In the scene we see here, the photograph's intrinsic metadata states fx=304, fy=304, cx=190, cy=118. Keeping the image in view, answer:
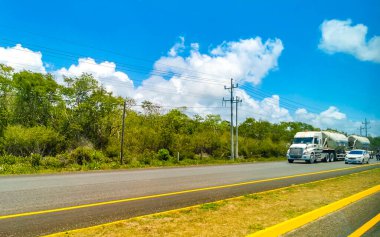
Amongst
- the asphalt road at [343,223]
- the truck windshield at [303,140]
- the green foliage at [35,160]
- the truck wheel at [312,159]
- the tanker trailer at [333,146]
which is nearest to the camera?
the asphalt road at [343,223]

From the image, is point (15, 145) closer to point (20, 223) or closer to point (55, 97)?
point (55, 97)

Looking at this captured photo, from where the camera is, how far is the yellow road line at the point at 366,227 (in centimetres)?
581

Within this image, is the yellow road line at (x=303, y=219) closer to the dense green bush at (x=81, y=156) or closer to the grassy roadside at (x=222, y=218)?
the grassy roadside at (x=222, y=218)

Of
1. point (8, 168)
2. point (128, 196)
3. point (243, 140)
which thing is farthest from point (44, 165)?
point (243, 140)

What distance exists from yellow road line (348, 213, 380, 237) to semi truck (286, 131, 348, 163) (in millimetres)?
26646

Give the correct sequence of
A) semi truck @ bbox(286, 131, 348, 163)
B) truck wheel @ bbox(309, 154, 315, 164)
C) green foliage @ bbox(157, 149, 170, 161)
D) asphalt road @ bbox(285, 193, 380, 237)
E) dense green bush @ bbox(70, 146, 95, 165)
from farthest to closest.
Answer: green foliage @ bbox(157, 149, 170, 161)
semi truck @ bbox(286, 131, 348, 163)
truck wheel @ bbox(309, 154, 315, 164)
dense green bush @ bbox(70, 146, 95, 165)
asphalt road @ bbox(285, 193, 380, 237)

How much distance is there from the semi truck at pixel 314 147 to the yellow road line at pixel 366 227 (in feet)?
87.4

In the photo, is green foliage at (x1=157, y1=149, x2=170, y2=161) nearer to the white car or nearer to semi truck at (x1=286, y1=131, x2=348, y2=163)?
semi truck at (x1=286, y1=131, x2=348, y2=163)

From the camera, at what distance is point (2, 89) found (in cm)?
5778

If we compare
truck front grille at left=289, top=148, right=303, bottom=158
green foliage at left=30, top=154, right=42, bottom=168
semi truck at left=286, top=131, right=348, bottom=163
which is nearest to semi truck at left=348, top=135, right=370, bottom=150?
semi truck at left=286, top=131, right=348, bottom=163

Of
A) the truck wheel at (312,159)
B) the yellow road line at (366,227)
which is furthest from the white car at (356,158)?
the yellow road line at (366,227)

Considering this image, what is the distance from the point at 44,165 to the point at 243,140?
39465 mm

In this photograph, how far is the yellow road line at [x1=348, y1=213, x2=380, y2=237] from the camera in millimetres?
5809

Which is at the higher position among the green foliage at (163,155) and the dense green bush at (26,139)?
the dense green bush at (26,139)
